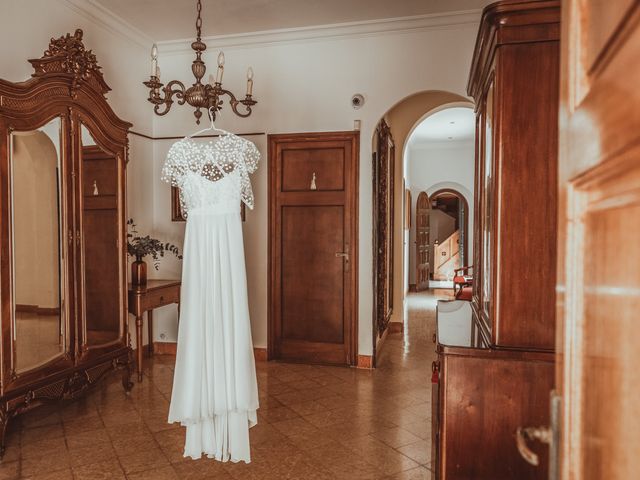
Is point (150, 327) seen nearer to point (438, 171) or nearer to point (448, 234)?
point (438, 171)

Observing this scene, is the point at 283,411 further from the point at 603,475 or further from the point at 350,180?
the point at 603,475

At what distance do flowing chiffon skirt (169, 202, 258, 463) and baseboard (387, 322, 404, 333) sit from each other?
399cm

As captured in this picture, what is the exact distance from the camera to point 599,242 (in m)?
0.65

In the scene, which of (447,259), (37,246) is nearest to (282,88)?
(37,246)

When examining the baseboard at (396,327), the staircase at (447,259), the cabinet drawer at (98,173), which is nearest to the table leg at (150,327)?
the cabinet drawer at (98,173)

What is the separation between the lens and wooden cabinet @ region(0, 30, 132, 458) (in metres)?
2.88

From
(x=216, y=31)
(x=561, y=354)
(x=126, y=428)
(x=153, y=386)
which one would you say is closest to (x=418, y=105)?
(x=216, y=31)

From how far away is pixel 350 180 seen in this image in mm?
4723

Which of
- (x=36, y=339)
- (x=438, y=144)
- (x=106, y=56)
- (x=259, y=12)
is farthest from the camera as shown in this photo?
(x=438, y=144)

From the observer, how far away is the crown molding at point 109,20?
4117mm

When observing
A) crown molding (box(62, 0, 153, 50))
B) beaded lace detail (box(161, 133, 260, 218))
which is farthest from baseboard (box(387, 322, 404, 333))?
crown molding (box(62, 0, 153, 50))

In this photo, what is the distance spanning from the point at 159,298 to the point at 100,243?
98 centimetres

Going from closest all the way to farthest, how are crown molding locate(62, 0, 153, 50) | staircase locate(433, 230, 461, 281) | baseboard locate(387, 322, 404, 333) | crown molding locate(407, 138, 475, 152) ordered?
crown molding locate(62, 0, 153, 50), baseboard locate(387, 322, 404, 333), crown molding locate(407, 138, 475, 152), staircase locate(433, 230, 461, 281)

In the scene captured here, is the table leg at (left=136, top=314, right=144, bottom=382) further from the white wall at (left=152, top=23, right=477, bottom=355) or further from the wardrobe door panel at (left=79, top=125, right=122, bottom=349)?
the white wall at (left=152, top=23, right=477, bottom=355)
